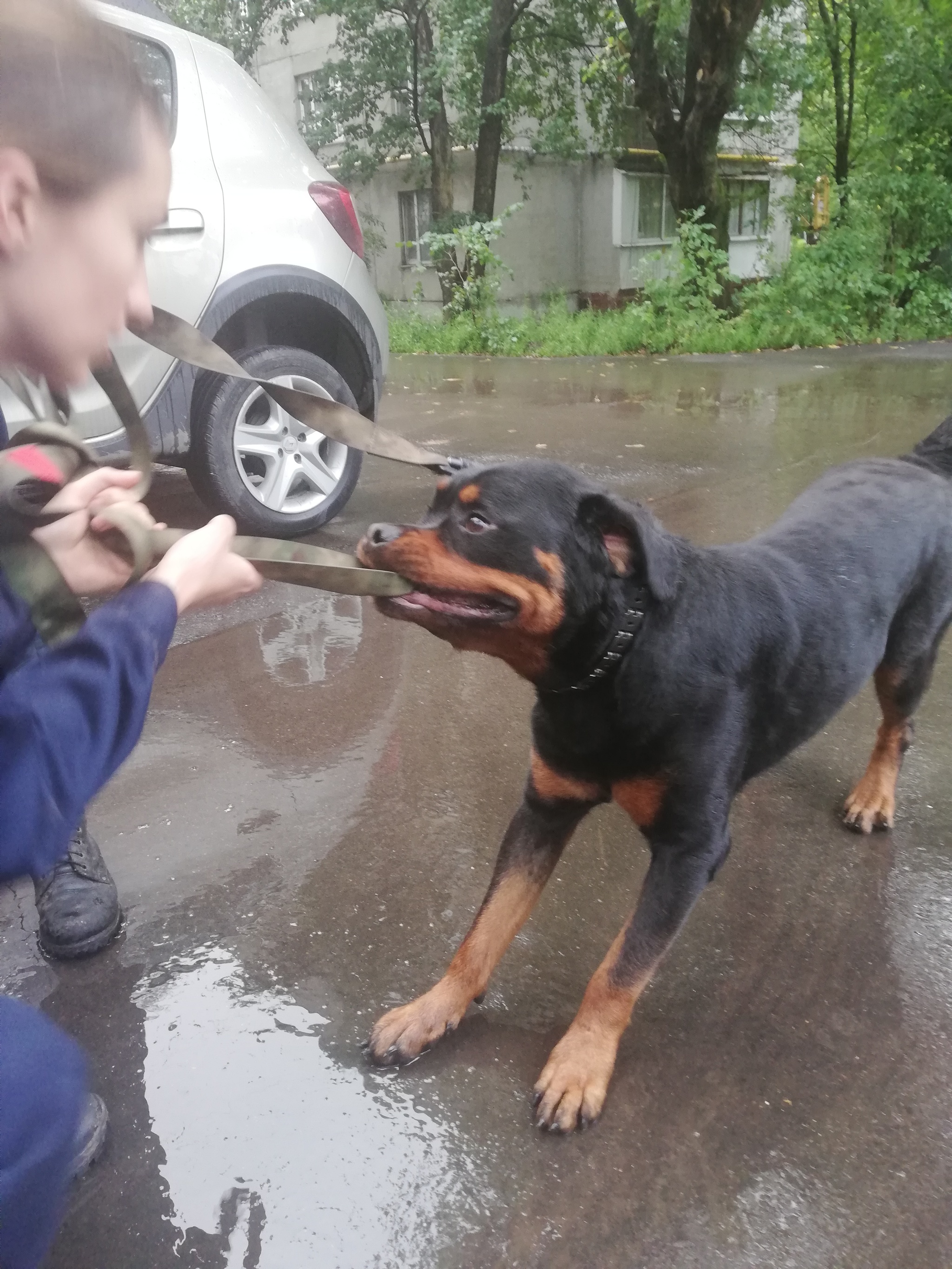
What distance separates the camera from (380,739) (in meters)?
3.35

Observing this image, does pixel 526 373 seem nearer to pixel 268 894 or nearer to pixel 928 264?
pixel 928 264

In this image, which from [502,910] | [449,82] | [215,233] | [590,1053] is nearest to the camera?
[590,1053]

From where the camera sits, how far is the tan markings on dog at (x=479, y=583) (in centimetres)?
196

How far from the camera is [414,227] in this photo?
25.5 metres

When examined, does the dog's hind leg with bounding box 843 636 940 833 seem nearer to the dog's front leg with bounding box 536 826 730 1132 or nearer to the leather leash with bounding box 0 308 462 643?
the dog's front leg with bounding box 536 826 730 1132

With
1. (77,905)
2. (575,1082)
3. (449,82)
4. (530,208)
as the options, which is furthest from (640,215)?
(575,1082)

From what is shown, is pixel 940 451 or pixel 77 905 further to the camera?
pixel 940 451

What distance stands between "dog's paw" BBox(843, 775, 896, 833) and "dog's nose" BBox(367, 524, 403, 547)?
1747 millimetres

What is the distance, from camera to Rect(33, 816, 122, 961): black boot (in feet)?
7.59

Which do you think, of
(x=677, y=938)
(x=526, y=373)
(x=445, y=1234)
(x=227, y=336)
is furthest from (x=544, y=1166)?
(x=526, y=373)

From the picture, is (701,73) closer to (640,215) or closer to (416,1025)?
(640,215)

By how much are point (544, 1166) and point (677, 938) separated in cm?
77

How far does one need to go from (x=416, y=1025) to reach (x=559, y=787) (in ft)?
2.02

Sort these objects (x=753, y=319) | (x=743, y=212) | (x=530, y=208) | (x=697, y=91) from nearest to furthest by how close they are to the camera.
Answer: (x=753, y=319), (x=697, y=91), (x=530, y=208), (x=743, y=212)
